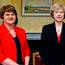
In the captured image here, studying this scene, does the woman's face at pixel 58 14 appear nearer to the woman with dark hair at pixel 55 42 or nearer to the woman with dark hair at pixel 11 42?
the woman with dark hair at pixel 55 42

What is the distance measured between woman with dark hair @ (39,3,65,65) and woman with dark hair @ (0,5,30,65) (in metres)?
0.26

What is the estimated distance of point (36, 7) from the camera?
5.23 m

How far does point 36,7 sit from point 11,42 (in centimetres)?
217

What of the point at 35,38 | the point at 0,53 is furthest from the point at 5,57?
the point at 35,38

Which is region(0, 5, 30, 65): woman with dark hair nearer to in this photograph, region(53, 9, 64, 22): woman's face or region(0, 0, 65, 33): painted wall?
region(53, 9, 64, 22): woman's face

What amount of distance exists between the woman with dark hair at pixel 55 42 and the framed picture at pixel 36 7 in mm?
1811

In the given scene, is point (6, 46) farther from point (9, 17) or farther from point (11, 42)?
point (9, 17)

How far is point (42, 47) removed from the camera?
135 inches

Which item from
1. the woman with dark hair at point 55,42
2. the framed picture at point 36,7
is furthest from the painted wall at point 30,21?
the woman with dark hair at point 55,42

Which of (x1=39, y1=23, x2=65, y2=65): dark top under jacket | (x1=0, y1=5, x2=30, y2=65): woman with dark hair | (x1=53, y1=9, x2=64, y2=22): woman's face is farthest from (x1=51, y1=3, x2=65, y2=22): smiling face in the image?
(x1=0, y1=5, x2=30, y2=65): woman with dark hair

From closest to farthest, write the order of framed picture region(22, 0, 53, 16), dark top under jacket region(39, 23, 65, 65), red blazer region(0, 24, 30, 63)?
red blazer region(0, 24, 30, 63) < dark top under jacket region(39, 23, 65, 65) < framed picture region(22, 0, 53, 16)

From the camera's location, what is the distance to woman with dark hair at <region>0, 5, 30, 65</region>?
3.13 m

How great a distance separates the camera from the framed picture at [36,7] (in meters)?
5.21

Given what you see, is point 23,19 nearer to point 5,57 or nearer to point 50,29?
point 50,29
